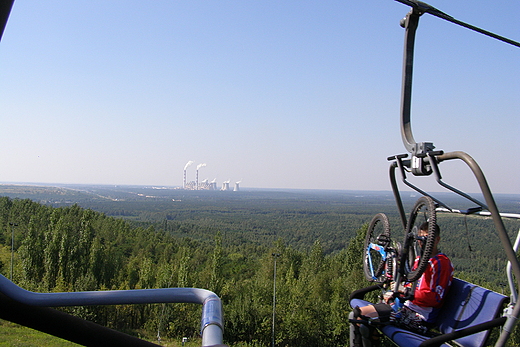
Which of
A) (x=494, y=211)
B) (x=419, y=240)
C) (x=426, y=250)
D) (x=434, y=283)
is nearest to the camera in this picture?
(x=494, y=211)

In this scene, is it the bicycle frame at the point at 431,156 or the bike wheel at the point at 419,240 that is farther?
the bike wheel at the point at 419,240

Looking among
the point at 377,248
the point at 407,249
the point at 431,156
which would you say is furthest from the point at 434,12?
the point at 377,248

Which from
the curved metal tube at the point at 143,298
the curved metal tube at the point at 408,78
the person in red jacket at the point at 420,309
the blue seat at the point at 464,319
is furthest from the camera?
the person in red jacket at the point at 420,309

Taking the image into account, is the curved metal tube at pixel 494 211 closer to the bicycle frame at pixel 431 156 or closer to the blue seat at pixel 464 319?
the bicycle frame at pixel 431 156

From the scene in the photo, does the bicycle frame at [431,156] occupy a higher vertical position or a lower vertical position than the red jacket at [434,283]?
higher

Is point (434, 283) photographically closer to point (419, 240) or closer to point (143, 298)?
point (419, 240)

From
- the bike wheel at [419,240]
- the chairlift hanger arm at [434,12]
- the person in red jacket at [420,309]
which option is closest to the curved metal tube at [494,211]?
the bike wheel at [419,240]

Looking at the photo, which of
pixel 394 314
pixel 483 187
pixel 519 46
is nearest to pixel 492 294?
pixel 394 314
